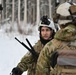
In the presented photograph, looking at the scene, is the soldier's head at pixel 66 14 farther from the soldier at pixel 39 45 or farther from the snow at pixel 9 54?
the snow at pixel 9 54

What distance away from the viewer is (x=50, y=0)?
34219 mm

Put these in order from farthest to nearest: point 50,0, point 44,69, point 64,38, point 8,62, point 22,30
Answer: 1. point 50,0
2. point 22,30
3. point 8,62
4. point 44,69
5. point 64,38

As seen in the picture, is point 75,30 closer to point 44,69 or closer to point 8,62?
point 44,69

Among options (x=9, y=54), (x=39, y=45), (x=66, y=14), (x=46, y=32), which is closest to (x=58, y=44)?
(x=66, y=14)

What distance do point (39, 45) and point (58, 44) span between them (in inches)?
49.9

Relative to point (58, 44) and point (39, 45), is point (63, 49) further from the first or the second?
point (39, 45)

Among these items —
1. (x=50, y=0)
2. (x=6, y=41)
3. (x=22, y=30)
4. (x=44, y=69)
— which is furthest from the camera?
(x=50, y=0)

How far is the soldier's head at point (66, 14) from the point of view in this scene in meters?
2.97

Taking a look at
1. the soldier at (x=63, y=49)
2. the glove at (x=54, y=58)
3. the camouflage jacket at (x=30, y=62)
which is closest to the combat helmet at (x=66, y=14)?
the soldier at (x=63, y=49)

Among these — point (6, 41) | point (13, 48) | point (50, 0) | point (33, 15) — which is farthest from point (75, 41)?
point (33, 15)

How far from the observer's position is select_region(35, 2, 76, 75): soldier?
9.48ft

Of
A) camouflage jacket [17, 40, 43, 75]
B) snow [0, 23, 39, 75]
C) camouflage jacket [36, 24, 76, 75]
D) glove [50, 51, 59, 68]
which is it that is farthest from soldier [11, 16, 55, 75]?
snow [0, 23, 39, 75]

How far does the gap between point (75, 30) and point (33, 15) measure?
3541 cm

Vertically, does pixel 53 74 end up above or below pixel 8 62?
above
